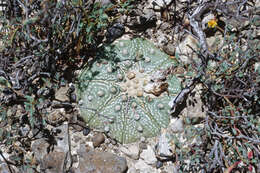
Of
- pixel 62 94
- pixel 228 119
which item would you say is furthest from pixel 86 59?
pixel 228 119

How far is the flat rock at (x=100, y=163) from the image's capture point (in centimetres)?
266

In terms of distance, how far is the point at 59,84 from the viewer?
2895mm

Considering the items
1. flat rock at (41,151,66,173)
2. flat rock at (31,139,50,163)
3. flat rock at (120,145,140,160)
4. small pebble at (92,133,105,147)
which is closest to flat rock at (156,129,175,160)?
flat rock at (120,145,140,160)

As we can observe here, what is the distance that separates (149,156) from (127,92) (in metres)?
0.62

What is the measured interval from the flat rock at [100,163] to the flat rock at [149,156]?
0.18 metres

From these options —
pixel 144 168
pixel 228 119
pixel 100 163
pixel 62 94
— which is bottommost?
pixel 144 168

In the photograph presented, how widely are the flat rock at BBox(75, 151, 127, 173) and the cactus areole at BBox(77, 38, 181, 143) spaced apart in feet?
0.58

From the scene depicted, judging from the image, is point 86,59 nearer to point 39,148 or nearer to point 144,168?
point 39,148

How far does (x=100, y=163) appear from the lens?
2682 mm

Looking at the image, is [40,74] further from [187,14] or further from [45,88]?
[187,14]

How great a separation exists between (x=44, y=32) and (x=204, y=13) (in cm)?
155

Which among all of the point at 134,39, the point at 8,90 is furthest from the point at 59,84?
the point at 134,39

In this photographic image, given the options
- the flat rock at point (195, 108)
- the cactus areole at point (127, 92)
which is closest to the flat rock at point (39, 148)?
the cactus areole at point (127, 92)

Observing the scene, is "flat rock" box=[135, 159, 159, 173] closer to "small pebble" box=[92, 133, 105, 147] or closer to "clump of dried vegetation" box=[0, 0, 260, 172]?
"clump of dried vegetation" box=[0, 0, 260, 172]
